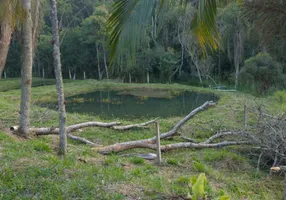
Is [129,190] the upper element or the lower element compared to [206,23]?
lower

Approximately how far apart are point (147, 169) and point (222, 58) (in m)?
25.2

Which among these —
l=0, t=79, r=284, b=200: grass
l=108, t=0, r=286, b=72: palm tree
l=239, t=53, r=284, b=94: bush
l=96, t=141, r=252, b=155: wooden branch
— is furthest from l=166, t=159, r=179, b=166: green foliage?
l=239, t=53, r=284, b=94: bush

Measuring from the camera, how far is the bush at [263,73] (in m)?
18.0

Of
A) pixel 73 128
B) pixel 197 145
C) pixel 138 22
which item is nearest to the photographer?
pixel 138 22

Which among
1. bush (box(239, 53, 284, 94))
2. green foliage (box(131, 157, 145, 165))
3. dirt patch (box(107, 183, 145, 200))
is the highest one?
bush (box(239, 53, 284, 94))

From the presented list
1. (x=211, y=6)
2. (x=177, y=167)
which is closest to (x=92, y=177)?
(x=177, y=167)

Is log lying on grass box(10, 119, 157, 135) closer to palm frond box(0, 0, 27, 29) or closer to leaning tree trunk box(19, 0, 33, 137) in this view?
leaning tree trunk box(19, 0, 33, 137)

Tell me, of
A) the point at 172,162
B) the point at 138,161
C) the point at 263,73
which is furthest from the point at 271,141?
the point at 263,73

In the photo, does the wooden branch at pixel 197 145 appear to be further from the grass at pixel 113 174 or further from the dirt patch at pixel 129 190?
the dirt patch at pixel 129 190

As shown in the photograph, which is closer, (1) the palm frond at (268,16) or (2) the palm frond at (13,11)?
(2) the palm frond at (13,11)

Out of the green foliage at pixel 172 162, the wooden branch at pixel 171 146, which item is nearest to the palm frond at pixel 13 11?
the wooden branch at pixel 171 146

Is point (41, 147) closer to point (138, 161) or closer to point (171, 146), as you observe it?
point (138, 161)

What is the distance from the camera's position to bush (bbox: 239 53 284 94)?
18.0 m

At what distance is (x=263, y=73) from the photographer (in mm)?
18047
